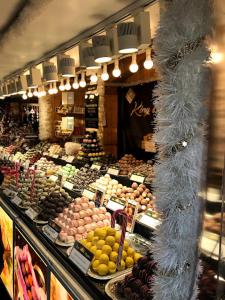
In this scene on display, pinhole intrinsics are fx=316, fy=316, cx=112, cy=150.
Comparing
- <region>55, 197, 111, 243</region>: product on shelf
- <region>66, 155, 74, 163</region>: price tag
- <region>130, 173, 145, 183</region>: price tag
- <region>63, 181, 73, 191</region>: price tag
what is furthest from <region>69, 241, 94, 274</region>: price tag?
<region>66, 155, 74, 163</region>: price tag

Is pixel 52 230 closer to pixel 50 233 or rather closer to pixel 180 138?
pixel 50 233

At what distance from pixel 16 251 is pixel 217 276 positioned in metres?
2.65

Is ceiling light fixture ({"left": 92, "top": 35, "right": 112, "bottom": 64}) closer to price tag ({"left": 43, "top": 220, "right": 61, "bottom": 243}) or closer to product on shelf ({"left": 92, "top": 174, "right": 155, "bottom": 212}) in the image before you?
price tag ({"left": 43, "top": 220, "right": 61, "bottom": 243})

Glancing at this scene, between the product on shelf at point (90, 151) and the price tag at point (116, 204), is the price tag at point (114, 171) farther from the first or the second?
the price tag at point (116, 204)

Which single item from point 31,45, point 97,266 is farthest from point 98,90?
point 97,266

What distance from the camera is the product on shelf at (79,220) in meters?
2.74

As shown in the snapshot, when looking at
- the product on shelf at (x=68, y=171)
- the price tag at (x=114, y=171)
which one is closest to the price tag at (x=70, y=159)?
the product on shelf at (x=68, y=171)

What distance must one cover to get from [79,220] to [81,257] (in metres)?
0.74

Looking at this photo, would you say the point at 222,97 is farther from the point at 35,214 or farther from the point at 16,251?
the point at 16,251

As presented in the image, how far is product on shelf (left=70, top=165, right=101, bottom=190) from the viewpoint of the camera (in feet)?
15.9

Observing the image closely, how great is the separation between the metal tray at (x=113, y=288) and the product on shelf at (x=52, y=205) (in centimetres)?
124

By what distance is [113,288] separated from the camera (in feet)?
6.62

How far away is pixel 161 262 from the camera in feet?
4.31

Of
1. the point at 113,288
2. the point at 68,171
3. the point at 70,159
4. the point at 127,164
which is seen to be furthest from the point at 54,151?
the point at 113,288
